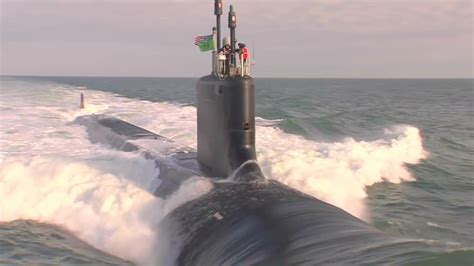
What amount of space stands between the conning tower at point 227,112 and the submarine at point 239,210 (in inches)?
0.7

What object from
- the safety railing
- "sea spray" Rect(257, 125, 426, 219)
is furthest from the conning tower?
"sea spray" Rect(257, 125, 426, 219)

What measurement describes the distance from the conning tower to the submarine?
0.7 inches

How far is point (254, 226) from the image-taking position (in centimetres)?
720

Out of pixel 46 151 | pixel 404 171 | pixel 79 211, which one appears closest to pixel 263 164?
pixel 404 171

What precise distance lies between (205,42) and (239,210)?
4.17 m

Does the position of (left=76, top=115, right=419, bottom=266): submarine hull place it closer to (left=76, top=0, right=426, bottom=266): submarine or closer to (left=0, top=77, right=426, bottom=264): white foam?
(left=76, top=0, right=426, bottom=266): submarine

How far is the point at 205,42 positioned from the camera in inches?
417

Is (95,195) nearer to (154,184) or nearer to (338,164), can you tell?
(154,184)

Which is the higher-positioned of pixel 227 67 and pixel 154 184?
pixel 227 67

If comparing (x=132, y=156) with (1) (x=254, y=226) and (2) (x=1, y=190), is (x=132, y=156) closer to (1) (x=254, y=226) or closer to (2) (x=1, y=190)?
(2) (x=1, y=190)

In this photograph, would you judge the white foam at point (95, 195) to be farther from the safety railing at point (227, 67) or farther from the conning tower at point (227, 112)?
the safety railing at point (227, 67)

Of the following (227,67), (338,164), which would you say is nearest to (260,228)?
(227,67)

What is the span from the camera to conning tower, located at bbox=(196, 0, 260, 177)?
9.15 meters

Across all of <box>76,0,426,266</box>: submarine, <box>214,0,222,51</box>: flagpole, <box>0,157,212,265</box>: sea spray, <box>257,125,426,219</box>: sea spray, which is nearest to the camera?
<box>76,0,426,266</box>: submarine
